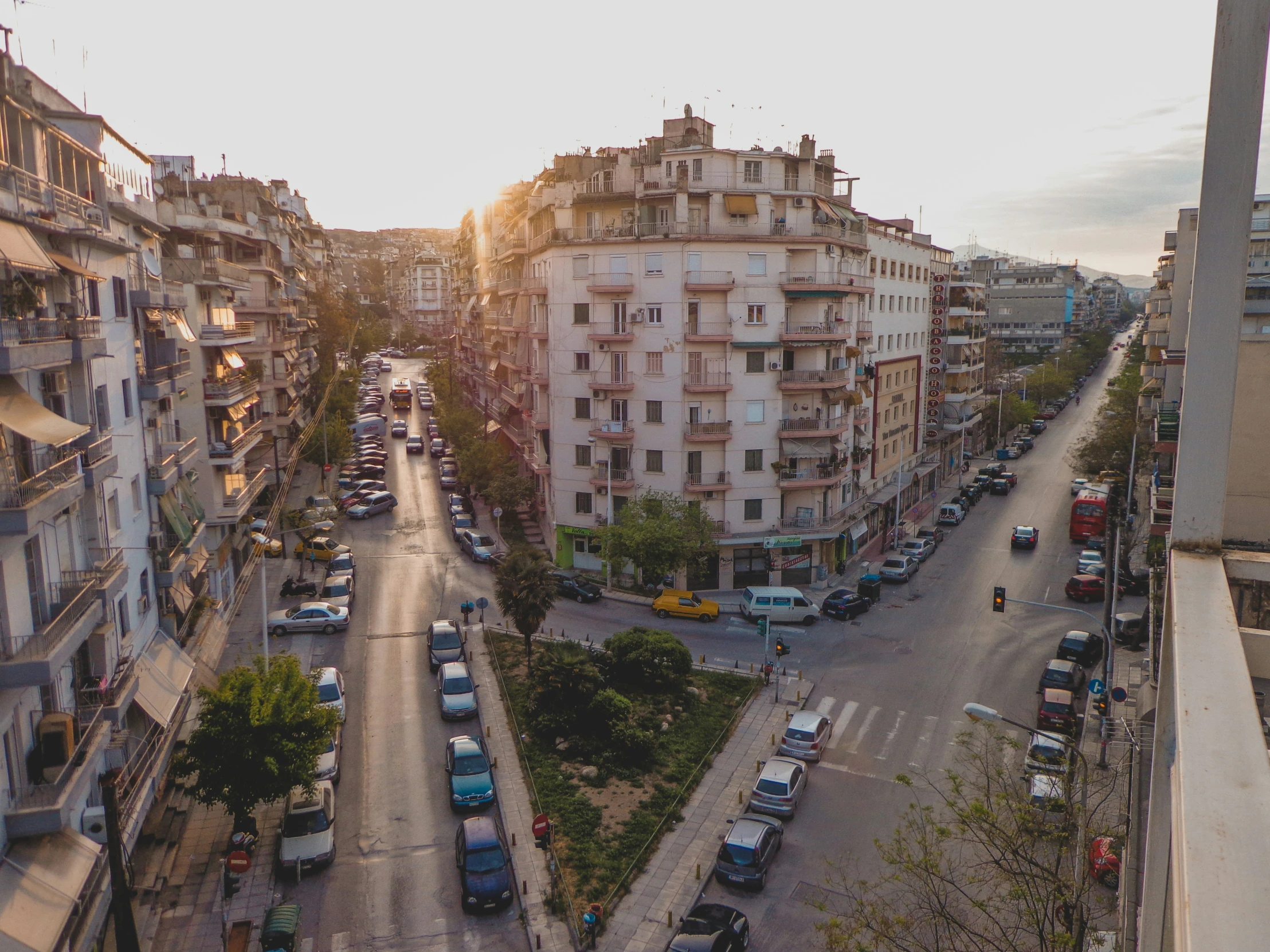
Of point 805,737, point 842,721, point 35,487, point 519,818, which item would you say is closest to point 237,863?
point 519,818

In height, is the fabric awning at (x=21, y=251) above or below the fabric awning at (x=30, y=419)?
above

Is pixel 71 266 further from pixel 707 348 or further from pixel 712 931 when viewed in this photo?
pixel 707 348

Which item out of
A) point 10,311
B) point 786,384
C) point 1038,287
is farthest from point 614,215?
point 1038,287

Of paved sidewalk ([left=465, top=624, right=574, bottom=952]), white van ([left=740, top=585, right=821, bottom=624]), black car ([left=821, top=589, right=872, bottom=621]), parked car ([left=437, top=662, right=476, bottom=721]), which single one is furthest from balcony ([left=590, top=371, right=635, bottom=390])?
parked car ([left=437, top=662, right=476, bottom=721])

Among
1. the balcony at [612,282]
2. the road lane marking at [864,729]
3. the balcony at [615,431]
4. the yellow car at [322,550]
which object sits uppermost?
the balcony at [612,282]

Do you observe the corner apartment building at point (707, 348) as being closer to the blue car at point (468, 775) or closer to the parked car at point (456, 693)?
the parked car at point (456, 693)

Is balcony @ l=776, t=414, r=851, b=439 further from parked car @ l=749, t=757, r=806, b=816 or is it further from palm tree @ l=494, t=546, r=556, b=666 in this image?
parked car @ l=749, t=757, r=806, b=816

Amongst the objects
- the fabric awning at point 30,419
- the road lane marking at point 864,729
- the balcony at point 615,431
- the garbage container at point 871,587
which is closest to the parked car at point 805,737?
the road lane marking at point 864,729

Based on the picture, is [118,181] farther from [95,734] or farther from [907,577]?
[907,577]
